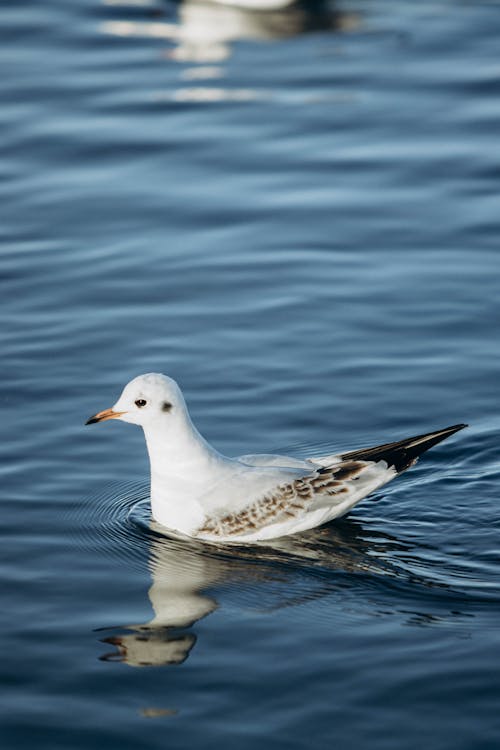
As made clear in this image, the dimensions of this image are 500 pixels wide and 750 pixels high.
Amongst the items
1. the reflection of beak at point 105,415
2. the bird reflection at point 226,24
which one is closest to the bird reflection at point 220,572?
the reflection of beak at point 105,415

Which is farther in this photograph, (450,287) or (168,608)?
(450,287)

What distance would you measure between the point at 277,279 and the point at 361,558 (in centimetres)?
526

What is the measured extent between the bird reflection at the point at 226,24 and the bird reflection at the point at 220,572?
12.9 meters

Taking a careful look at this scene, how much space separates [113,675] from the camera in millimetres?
7969

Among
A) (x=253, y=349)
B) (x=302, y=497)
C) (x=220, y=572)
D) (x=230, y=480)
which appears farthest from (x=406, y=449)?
(x=253, y=349)

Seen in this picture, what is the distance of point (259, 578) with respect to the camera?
9.07 m

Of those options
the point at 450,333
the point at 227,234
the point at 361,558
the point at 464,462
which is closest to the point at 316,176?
the point at 227,234

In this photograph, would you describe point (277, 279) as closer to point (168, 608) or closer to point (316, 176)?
point (316, 176)

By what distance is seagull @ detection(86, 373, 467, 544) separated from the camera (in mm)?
9672

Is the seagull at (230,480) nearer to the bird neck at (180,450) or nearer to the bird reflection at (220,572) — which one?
the bird neck at (180,450)

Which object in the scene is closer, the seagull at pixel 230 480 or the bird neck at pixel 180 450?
the seagull at pixel 230 480

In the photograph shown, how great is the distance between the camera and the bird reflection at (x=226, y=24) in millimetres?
21797

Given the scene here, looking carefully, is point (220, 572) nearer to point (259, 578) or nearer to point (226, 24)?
point (259, 578)

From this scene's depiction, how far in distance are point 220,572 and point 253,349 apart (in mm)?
3724
